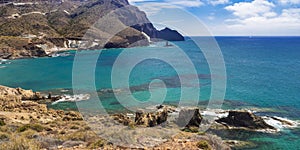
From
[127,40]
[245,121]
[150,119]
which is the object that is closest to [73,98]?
[150,119]

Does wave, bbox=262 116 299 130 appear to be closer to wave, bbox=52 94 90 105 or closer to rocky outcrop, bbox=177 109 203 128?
rocky outcrop, bbox=177 109 203 128

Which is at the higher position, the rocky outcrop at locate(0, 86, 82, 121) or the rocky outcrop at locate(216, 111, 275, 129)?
the rocky outcrop at locate(0, 86, 82, 121)

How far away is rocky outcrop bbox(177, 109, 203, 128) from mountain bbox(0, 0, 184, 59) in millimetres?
79221

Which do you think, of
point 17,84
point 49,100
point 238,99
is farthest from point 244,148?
point 17,84

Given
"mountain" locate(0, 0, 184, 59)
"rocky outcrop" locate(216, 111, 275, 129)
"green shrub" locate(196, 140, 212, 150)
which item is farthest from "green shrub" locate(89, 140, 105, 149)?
"mountain" locate(0, 0, 184, 59)

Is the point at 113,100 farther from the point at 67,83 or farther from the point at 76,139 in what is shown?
the point at 76,139

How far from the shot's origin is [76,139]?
14.5 m

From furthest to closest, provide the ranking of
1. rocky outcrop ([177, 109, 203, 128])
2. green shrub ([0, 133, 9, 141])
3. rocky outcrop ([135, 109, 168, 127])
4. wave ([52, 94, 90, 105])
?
wave ([52, 94, 90, 105])
rocky outcrop ([177, 109, 203, 128])
rocky outcrop ([135, 109, 168, 127])
green shrub ([0, 133, 9, 141])

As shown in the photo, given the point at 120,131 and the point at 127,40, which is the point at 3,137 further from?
the point at 127,40

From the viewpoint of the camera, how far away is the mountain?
9838cm

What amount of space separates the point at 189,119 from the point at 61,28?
116172mm

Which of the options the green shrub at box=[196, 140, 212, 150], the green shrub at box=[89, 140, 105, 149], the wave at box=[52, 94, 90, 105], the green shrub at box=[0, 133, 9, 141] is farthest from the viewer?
the wave at box=[52, 94, 90, 105]

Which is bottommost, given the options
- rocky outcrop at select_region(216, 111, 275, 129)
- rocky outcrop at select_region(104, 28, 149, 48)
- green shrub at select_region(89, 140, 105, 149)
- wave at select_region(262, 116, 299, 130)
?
wave at select_region(262, 116, 299, 130)

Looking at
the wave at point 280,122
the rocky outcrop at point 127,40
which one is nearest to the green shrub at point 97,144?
the wave at point 280,122
